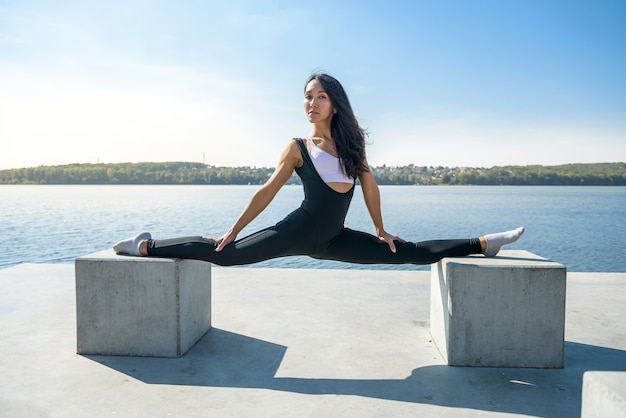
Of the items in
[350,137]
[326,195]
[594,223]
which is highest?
[350,137]

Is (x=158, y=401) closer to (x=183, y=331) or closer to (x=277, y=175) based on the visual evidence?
(x=183, y=331)

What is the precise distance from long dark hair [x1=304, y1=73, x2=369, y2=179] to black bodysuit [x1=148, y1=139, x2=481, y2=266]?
234 mm

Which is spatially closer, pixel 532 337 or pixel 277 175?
pixel 532 337

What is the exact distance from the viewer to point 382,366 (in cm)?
322

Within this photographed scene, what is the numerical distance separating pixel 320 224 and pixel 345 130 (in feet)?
2.40

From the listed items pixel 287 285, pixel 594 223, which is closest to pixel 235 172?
pixel 594 223

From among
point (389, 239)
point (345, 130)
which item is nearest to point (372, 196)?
point (389, 239)

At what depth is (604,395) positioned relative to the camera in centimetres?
162

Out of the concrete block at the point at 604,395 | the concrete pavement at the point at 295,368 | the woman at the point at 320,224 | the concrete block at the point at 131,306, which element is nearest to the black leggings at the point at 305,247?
the woman at the point at 320,224

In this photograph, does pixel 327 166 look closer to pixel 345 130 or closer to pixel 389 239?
pixel 345 130

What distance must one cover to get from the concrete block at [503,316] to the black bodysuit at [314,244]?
0.30 meters

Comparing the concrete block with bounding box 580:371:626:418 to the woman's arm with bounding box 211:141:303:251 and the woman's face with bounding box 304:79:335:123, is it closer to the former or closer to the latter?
the woman's arm with bounding box 211:141:303:251

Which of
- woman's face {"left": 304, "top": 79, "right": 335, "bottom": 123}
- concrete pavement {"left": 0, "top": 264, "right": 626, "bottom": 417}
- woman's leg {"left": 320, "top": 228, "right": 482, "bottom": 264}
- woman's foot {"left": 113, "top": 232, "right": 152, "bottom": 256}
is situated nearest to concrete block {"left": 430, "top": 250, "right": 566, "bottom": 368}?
concrete pavement {"left": 0, "top": 264, "right": 626, "bottom": 417}

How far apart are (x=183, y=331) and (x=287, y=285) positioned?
2.26m
